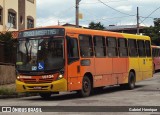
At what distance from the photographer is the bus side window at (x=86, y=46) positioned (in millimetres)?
19484

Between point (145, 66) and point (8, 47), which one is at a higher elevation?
point (8, 47)

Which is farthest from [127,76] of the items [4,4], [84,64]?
[4,4]

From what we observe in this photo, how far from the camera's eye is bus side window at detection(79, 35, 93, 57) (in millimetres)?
19484

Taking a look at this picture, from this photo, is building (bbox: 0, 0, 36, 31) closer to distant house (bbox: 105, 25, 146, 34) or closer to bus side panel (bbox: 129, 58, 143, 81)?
bus side panel (bbox: 129, 58, 143, 81)

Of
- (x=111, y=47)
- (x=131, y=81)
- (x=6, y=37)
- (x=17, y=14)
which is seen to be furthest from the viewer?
(x=17, y=14)

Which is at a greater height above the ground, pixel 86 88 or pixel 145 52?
pixel 145 52

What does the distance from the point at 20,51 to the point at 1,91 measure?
2.70 metres

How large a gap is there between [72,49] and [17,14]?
25.8 meters

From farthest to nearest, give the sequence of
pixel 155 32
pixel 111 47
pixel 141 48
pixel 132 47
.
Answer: pixel 155 32 → pixel 141 48 → pixel 132 47 → pixel 111 47

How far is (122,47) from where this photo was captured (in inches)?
923

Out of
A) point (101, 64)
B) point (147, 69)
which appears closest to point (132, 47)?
point (147, 69)

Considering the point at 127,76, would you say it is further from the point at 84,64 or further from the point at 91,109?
the point at 91,109

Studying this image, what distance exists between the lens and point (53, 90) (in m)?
18.1

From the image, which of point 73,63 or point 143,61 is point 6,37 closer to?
point 143,61
